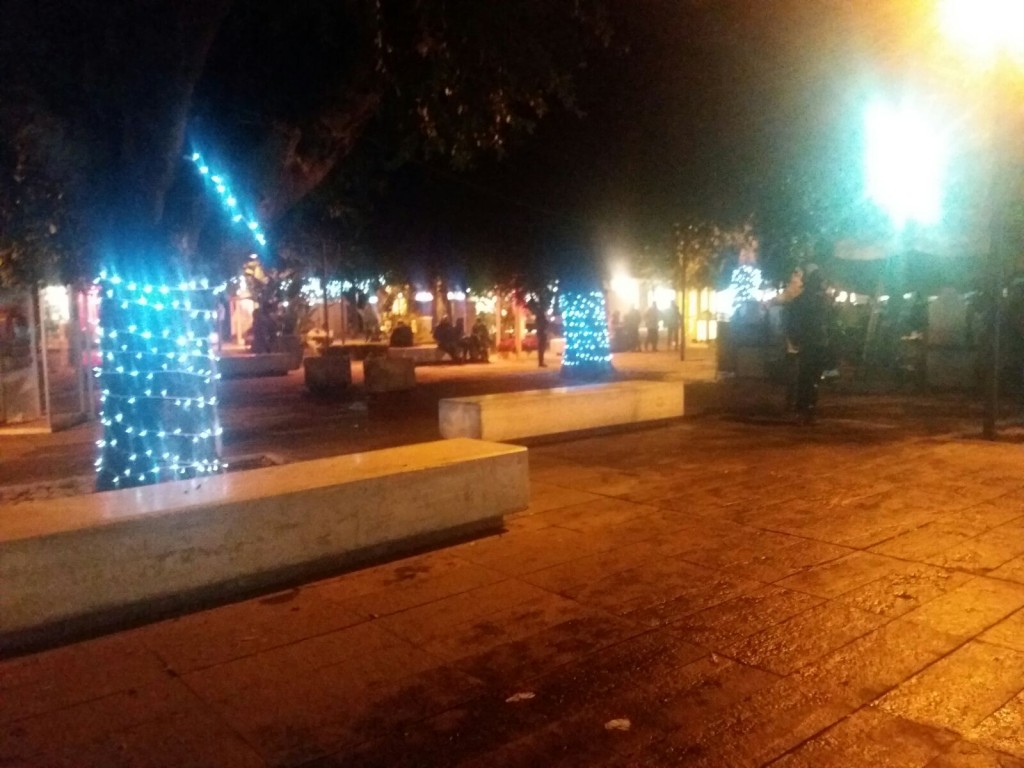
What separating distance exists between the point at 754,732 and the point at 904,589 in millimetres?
2199

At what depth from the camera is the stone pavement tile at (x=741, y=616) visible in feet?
16.5

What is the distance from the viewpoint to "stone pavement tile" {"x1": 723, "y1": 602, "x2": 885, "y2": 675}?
4.70 m

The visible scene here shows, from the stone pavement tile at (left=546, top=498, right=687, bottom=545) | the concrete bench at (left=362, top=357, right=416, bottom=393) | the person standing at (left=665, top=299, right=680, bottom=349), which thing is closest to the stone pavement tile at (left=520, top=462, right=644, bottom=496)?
the stone pavement tile at (left=546, top=498, right=687, bottom=545)

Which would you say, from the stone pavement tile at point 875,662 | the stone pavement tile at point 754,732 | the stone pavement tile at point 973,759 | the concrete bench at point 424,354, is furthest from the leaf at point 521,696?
the concrete bench at point 424,354

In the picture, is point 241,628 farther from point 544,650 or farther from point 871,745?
point 871,745

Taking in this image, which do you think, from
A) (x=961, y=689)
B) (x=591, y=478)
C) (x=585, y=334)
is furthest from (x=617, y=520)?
(x=585, y=334)

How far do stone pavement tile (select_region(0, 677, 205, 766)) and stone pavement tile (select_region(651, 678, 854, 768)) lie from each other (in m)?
2.11

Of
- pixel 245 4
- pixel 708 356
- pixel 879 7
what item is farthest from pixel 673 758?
pixel 708 356

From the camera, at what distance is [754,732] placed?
13.1 ft

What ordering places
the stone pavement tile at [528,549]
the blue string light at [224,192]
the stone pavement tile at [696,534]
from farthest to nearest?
the blue string light at [224,192], the stone pavement tile at [696,534], the stone pavement tile at [528,549]

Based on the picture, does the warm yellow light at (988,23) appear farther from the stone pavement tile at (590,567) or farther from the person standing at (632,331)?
the person standing at (632,331)

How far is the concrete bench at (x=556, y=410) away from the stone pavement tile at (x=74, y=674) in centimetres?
559

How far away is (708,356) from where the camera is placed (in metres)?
26.3

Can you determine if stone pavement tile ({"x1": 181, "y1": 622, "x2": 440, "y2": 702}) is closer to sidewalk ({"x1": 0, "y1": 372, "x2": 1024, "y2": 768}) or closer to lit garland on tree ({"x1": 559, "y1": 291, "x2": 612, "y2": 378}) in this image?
sidewalk ({"x1": 0, "y1": 372, "x2": 1024, "y2": 768})
